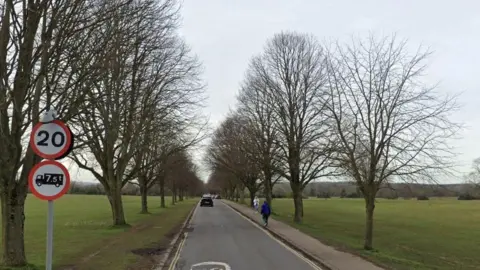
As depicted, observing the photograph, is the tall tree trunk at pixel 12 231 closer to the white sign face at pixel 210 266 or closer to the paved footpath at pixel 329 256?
the white sign face at pixel 210 266

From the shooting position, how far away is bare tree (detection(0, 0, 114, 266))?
11195mm

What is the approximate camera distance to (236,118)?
46.1m

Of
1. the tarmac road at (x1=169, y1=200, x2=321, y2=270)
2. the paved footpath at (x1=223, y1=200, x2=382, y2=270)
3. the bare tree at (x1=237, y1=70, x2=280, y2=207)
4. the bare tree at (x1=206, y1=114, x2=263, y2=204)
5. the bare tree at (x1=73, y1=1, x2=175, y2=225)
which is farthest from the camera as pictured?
the bare tree at (x1=206, y1=114, x2=263, y2=204)

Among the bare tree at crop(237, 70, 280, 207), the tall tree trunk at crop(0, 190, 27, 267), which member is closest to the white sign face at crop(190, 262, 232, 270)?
the tall tree trunk at crop(0, 190, 27, 267)

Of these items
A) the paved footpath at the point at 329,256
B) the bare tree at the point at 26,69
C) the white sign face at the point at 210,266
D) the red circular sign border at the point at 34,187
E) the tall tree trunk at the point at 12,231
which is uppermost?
the bare tree at the point at 26,69

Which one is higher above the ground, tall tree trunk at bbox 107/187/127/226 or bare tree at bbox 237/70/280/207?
bare tree at bbox 237/70/280/207

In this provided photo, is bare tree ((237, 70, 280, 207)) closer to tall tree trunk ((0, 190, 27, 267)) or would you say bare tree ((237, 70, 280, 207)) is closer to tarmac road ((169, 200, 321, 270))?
tarmac road ((169, 200, 321, 270))

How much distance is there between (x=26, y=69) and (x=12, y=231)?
4.09 metres

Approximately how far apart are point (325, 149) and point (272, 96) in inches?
326

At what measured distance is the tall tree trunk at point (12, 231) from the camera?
12.0m

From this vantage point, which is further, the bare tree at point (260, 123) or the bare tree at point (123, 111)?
the bare tree at point (260, 123)

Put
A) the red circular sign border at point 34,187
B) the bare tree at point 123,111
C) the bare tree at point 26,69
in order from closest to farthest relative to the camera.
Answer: the red circular sign border at point 34,187, the bare tree at point 26,69, the bare tree at point 123,111

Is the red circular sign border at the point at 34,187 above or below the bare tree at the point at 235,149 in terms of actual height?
below

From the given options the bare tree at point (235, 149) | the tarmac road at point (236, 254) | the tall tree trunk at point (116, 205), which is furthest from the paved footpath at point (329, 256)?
the bare tree at point (235, 149)
